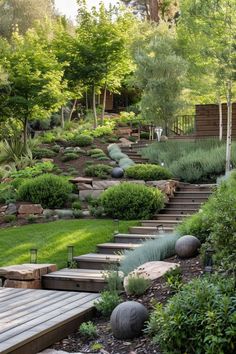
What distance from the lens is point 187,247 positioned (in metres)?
6.02

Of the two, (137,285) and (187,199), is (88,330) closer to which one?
(137,285)

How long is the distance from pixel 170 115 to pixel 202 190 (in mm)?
5447

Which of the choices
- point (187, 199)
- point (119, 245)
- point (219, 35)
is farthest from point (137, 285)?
point (219, 35)

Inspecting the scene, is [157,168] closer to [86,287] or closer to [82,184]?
[82,184]

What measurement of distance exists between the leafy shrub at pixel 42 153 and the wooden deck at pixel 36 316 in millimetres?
8735

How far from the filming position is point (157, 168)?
1223 centimetres

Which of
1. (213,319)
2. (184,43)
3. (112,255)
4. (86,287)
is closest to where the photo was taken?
(213,319)

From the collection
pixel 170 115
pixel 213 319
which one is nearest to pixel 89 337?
pixel 213 319

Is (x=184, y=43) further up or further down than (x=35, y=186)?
further up

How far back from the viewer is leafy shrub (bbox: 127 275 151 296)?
5070 millimetres

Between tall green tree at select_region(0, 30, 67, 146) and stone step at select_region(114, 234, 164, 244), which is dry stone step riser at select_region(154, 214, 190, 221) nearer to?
stone step at select_region(114, 234, 164, 244)

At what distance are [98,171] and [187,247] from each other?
6.83 meters

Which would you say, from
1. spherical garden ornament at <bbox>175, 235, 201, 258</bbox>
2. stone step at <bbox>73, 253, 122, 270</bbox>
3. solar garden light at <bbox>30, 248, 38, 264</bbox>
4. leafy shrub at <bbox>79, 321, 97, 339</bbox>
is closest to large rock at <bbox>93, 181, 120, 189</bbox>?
stone step at <bbox>73, 253, 122, 270</bbox>

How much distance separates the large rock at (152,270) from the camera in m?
5.37
